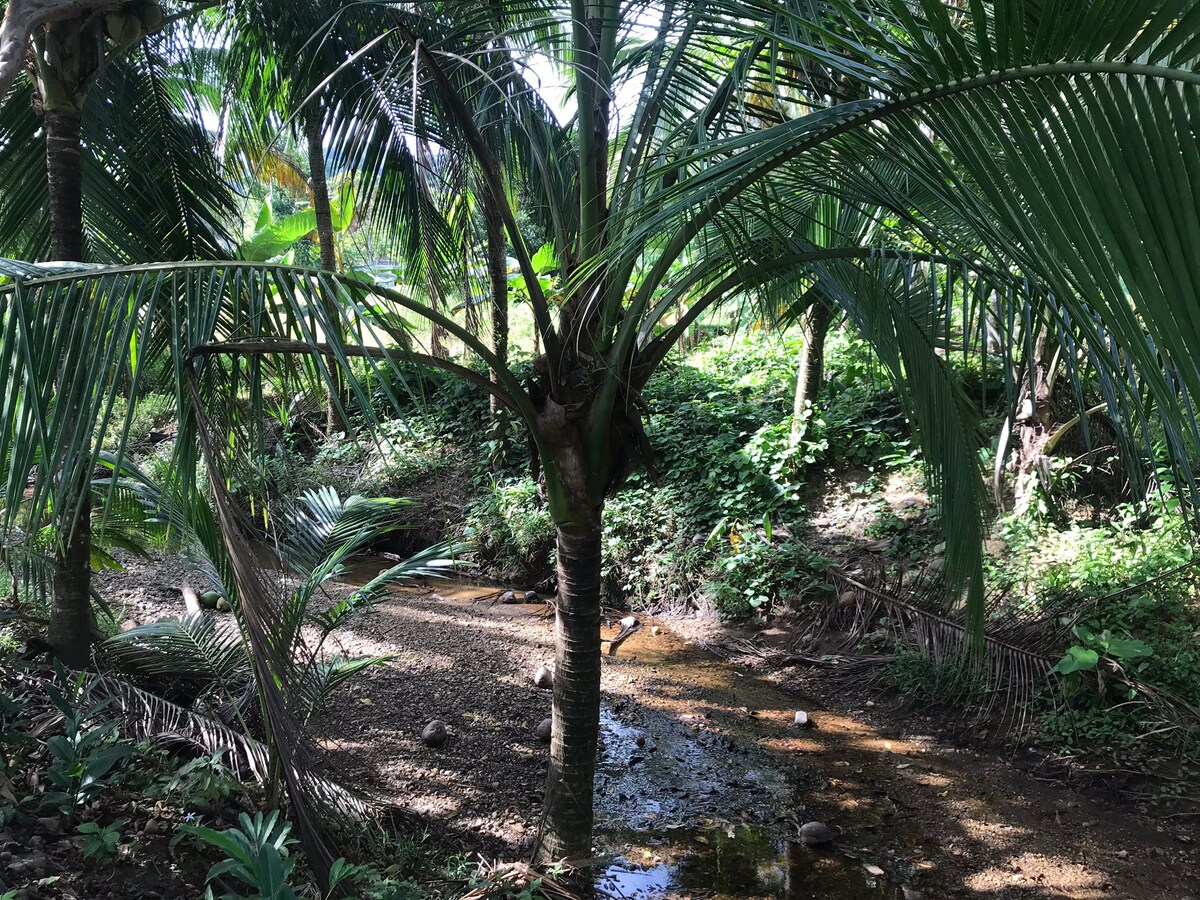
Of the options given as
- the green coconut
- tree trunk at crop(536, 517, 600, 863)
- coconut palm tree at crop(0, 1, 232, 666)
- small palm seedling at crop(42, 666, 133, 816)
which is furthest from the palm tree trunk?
tree trunk at crop(536, 517, 600, 863)

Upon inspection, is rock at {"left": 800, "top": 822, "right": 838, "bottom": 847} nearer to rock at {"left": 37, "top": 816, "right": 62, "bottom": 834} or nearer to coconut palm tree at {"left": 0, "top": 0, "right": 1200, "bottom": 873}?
coconut palm tree at {"left": 0, "top": 0, "right": 1200, "bottom": 873}

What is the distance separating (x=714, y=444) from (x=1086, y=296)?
6.00m

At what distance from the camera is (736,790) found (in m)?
3.84

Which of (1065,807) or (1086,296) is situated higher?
(1086,296)

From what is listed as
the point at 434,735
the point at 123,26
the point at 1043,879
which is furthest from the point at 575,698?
the point at 123,26

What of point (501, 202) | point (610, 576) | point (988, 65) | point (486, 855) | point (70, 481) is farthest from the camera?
point (610, 576)

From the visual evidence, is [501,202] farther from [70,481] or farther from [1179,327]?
[1179,327]

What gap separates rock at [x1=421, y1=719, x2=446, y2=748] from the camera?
4020 millimetres

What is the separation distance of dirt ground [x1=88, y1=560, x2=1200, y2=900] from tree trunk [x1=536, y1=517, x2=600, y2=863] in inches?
11.4

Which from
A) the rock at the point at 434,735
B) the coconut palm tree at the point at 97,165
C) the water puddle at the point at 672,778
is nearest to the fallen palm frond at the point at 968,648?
the water puddle at the point at 672,778

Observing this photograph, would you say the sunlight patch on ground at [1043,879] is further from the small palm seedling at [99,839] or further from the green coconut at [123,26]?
the green coconut at [123,26]

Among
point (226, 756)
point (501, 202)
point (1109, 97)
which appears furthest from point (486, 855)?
point (1109, 97)

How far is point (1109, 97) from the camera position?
104cm

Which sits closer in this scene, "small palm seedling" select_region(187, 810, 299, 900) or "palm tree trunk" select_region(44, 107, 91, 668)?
"small palm seedling" select_region(187, 810, 299, 900)
